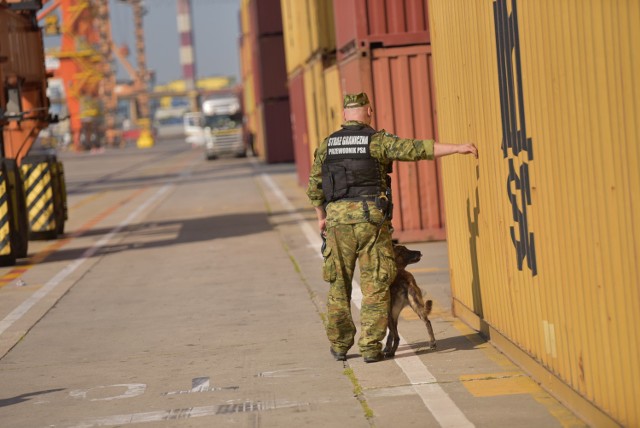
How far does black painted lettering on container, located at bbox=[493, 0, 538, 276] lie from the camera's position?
7992 millimetres

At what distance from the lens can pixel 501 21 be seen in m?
8.45

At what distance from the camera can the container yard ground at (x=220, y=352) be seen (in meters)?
7.83

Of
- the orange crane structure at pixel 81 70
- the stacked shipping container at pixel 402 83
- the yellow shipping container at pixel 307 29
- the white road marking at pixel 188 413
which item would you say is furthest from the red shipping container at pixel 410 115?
the orange crane structure at pixel 81 70

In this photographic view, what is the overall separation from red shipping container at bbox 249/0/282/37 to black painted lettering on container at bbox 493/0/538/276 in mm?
38451

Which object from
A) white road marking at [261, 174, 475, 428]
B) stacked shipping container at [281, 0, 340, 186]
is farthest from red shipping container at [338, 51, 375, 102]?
white road marking at [261, 174, 475, 428]

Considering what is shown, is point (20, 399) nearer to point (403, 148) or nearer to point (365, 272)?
point (365, 272)

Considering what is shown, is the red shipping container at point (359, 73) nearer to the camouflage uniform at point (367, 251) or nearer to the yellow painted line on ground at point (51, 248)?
the yellow painted line on ground at point (51, 248)

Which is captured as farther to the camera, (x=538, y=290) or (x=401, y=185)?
(x=401, y=185)

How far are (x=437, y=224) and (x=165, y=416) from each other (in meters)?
10.1

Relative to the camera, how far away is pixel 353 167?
30.0ft

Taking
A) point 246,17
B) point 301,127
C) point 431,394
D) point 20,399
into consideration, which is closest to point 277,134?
point 246,17

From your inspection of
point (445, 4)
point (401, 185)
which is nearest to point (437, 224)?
point (401, 185)

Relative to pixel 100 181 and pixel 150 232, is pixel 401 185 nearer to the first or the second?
pixel 150 232

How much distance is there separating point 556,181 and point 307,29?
759 inches
